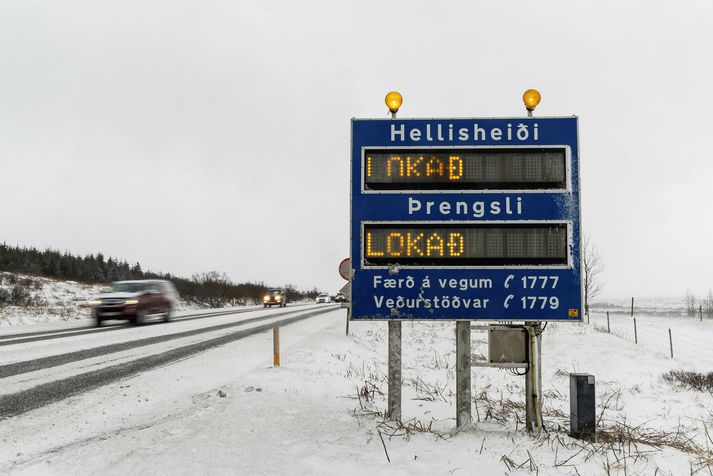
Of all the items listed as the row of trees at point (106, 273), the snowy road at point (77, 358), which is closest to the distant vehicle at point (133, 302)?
the snowy road at point (77, 358)

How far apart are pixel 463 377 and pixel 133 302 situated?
52.7ft

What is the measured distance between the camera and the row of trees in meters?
46.6

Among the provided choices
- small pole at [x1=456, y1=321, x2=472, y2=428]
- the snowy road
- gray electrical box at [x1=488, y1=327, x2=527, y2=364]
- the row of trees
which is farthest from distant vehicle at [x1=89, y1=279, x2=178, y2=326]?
the row of trees

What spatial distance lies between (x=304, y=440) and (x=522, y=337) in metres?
2.52

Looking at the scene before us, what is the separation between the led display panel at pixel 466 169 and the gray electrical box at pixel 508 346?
1569 millimetres

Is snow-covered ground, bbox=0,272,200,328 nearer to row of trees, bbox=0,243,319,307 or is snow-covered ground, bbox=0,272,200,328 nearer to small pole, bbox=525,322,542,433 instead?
row of trees, bbox=0,243,319,307

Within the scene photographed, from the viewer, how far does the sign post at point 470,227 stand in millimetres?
4727

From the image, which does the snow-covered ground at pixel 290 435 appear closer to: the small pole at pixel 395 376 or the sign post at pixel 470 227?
the small pole at pixel 395 376

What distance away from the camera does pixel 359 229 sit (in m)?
4.88

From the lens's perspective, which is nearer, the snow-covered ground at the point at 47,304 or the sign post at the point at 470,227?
the sign post at the point at 470,227

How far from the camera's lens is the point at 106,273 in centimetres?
8044

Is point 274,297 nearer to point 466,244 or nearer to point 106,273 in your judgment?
point 466,244

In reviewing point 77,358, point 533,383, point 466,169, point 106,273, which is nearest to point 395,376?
point 533,383

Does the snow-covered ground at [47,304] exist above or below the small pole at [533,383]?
below
